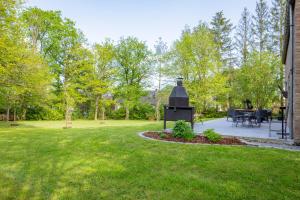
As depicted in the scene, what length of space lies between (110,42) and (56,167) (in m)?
22.0

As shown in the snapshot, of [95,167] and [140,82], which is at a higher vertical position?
[140,82]

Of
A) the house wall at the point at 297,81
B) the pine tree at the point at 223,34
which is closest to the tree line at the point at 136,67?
the pine tree at the point at 223,34

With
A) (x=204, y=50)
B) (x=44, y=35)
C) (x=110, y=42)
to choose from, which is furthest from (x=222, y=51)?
(x=44, y=35)

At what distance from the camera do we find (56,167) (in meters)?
3.99

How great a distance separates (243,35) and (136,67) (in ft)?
42.7

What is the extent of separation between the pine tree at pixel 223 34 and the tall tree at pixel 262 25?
4057 millimetres

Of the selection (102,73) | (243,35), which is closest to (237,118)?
(102,73)

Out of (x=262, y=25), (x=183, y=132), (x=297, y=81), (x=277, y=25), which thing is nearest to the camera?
(x=297, y=81)

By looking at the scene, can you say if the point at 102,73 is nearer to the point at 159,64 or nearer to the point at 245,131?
the point at 159,64

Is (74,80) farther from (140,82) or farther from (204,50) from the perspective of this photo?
(204,50)

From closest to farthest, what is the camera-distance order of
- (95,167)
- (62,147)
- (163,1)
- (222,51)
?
(95,167) < (62,147) < (163,1) < (222,51)

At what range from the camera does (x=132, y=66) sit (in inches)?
1006

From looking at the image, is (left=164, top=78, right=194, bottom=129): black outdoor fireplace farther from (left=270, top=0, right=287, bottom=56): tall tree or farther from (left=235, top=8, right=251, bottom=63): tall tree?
(left=235, top=8, right=251, bottom=63): tall tree

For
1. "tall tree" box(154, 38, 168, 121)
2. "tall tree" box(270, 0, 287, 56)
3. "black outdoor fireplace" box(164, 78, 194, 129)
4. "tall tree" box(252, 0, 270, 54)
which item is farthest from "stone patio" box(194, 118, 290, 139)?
"tall tree" box(252, 0, 270, 54)
